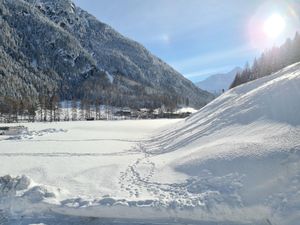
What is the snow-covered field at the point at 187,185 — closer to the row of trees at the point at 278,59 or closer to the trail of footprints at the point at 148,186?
the trail of footprints at the point at 148,186

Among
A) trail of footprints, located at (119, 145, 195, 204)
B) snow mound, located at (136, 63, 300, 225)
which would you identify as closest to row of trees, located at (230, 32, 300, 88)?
snow mound, located at (136, 63, 300, 225)

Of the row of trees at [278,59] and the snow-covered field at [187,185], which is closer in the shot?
the snow-covered field at [187,185]

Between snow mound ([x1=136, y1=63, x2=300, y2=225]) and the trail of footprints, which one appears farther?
the trail of footprints

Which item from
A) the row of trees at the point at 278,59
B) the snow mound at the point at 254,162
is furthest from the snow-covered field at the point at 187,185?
the row of trees at the point at 278,59

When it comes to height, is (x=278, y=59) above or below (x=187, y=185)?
above

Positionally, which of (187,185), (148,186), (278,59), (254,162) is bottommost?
(148,186)

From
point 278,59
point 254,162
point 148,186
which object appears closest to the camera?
point 254,162

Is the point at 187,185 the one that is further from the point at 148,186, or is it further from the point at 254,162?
the point at 254,162

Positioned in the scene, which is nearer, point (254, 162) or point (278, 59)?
point (254, 162)

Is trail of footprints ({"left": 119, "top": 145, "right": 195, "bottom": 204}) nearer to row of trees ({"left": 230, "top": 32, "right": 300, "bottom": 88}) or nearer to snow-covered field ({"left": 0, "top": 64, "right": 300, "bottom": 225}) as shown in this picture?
snow-covered field ({"left": 0, "top": 64, "right": 300, "bottom": 225})

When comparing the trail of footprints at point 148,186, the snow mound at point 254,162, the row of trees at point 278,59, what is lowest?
the trail of footprints at point 148,186

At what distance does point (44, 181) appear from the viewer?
19531 mm

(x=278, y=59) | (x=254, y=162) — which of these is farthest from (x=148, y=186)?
(x=278, y=59)

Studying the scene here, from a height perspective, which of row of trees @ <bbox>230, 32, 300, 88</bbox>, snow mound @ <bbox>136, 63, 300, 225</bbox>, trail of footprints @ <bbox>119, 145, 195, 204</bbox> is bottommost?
trail of footprints @ <bbox>119, 145, 195, 204</bbox>
